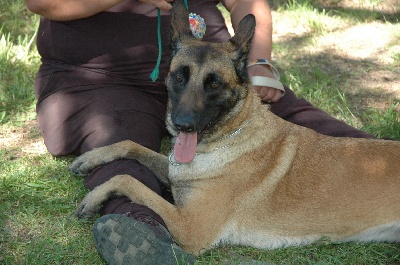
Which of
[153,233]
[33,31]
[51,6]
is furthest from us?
[33,31]

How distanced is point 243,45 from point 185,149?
79 centimetres

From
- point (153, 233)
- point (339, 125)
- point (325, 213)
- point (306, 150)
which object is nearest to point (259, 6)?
point (339, 125)

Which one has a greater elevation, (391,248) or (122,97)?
(122,97)

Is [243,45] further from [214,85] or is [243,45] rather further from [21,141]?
[21,141]

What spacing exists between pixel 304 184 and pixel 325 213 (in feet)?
0.74

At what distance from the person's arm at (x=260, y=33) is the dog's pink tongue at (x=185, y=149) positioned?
0.97 meters

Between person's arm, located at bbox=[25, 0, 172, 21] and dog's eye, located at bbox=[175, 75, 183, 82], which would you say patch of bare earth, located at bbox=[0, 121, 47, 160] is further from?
dog's eye, located at bbox=[175, 75, 183, 82]

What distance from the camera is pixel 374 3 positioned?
7.87 meters

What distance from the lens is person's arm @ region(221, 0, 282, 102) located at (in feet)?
15.5

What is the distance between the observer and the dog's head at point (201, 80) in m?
3.77

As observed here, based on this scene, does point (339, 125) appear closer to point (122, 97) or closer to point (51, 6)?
point (122, 97)

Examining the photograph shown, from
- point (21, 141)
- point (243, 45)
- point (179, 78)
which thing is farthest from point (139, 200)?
point (21, 141)

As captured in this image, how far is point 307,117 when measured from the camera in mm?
5031

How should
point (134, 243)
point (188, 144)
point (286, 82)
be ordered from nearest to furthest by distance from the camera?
point (134, 243), point (188, 144), point (286, 82)
